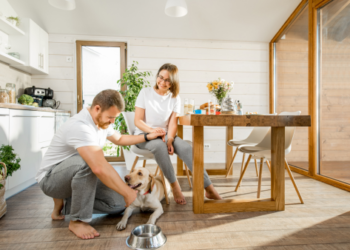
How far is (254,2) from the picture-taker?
10.8 ft

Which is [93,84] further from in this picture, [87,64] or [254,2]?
[254,2]

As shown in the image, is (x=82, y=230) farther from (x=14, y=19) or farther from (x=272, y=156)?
(x=14, y=19)

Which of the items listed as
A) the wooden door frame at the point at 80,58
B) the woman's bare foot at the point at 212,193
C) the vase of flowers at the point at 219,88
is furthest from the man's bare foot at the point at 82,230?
the wooden door frame at the point at 80,58

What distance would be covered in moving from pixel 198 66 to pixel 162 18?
933 millimetres

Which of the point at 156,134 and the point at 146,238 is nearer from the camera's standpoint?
the point at 146,238

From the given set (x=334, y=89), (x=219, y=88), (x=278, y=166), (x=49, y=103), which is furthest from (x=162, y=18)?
(x=278, y=166)

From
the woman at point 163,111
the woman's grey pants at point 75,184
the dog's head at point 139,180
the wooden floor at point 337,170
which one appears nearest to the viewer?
the woman's grey pants at point 75,184

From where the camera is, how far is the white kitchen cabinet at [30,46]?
3039 millimetres

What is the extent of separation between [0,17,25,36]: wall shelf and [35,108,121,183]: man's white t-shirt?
6.97ft

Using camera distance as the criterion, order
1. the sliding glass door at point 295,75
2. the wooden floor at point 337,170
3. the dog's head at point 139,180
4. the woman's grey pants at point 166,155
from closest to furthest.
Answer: the dog's head at point 139,180
the woman's grey pants at point 166,155
the wooden floor at point 337,170
the sliding glass door at point 295,75

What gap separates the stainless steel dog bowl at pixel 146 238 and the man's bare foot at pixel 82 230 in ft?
0.75

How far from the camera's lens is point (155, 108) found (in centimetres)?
218

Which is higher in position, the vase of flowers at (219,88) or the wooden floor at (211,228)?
the vase of flowers at (219,88)

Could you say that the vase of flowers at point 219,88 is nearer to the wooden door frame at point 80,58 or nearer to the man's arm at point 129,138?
the man's arm at point 129,138
